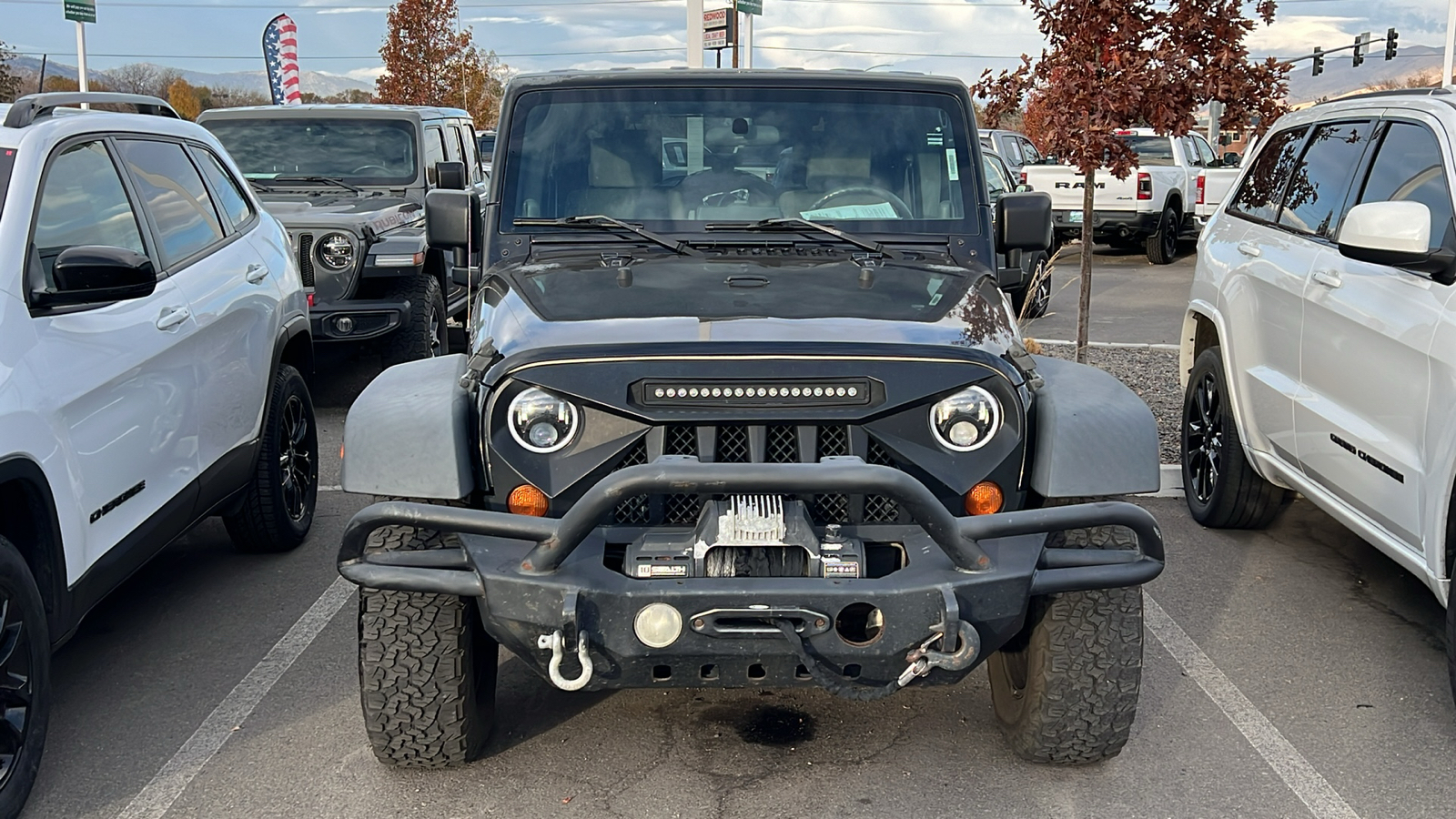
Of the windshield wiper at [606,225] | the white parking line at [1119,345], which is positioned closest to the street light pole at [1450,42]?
the white parking line at [1119,345]

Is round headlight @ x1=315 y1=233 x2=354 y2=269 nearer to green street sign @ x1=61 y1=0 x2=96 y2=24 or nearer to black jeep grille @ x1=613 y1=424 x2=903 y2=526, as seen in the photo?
black jeep grille @ x1=613 y1=424 x2=903 y2=526

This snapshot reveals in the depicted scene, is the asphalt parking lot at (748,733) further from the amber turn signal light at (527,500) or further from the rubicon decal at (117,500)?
the amber turn signal light at (527,500)

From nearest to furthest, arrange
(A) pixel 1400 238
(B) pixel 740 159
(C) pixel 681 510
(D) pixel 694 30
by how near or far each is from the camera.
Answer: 1. (C) pixel 681 510
2. (A) pixel 1400 238
3. (B) pixel 740 159
4. (D) pixel 694 30

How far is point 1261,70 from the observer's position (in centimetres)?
898

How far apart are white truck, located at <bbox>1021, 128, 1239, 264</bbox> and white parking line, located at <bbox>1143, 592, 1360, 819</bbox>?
47.6 feet

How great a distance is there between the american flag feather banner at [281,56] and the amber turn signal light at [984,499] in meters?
25.1

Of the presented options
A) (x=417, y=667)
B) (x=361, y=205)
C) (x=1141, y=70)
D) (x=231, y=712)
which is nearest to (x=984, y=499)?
(x=417, y=667)

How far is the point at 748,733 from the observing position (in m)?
4.24

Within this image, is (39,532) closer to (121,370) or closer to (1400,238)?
(121,370)

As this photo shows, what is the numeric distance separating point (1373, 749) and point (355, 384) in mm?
7513

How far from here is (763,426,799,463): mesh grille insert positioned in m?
3.57

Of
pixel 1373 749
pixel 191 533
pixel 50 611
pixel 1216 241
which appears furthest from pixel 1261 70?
pixel 50 611

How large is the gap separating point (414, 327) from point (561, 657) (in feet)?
21.1

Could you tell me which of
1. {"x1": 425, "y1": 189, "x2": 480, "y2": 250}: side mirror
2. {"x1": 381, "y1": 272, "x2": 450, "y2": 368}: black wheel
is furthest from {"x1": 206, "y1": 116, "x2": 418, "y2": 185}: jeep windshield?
{"x1": 425, "y1": 189, "x2": 480, "y2": 250}: side mirror
